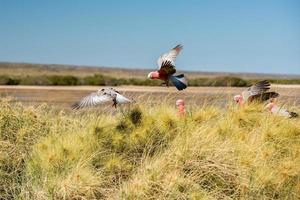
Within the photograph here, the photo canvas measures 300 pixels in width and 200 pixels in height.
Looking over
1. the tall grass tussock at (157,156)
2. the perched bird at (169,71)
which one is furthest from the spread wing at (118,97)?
the perched bird at (169,71)

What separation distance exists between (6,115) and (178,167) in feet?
7.72

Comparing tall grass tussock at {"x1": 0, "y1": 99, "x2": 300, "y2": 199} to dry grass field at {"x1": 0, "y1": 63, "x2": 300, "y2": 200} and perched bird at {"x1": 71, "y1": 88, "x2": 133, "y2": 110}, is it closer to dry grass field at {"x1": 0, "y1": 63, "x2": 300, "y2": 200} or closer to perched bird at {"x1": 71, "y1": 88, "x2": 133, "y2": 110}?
dry grass field at {"x1": 0, "y1": 63, "x2": 300, "y2": 200}

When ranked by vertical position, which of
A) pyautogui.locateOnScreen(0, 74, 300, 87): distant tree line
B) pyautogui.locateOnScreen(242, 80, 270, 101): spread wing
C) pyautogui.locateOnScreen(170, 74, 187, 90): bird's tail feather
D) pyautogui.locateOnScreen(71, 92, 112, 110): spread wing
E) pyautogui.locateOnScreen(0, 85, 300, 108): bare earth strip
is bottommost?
pyautogui.locateOnScreen(0, 74, 300, 87): distant tree line

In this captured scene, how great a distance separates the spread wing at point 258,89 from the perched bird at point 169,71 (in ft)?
2.53

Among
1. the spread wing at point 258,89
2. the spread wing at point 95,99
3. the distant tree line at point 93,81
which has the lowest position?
the distant tree line at point 93,81

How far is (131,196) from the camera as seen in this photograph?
555 cm

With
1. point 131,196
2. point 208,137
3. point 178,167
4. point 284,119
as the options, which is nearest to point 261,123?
point 284,119

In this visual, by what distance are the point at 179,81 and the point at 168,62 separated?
0.23 meters

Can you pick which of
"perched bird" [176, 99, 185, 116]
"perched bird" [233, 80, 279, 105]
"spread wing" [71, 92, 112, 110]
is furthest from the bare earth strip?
"spread wing" [71, 92, 112, 110]

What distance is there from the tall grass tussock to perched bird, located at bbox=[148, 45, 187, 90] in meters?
0.27

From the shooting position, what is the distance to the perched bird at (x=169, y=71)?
275 inches

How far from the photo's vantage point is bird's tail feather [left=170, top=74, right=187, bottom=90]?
22.9ft

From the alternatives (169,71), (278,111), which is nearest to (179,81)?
(169,71)

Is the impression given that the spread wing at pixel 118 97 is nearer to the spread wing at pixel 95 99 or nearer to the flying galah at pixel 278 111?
the spread wing at pixel 95 99
